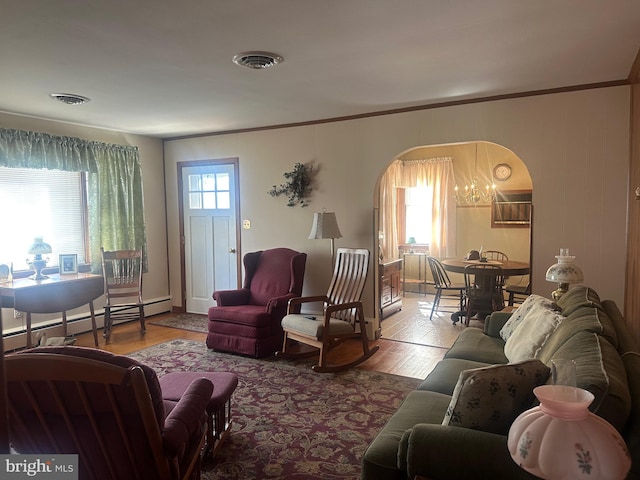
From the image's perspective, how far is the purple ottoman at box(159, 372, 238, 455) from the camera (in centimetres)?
235

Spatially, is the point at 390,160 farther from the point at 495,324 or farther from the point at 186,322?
the point at 186,322

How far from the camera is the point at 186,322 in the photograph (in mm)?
5637

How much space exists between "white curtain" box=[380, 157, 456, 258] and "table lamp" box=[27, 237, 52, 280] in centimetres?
469

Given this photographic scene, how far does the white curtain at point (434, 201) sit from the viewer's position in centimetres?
749

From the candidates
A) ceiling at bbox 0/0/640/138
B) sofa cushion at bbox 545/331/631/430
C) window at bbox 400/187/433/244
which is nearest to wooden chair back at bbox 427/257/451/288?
window at bbox 400/187/433/244

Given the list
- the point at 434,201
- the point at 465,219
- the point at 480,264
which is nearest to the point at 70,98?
the point at 480,264

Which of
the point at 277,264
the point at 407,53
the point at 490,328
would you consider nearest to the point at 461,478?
the point at 490,328

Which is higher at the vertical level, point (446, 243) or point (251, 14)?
point (251, 14)

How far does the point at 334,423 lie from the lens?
2.92 metres

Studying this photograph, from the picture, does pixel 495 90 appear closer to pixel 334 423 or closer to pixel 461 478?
pixel 334 423

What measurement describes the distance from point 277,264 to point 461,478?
3.57 metres

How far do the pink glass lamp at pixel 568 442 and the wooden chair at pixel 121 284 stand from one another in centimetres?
470

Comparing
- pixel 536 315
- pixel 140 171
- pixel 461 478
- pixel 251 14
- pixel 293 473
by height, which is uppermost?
pixel 251 14

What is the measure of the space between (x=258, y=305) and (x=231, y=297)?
0.97 feet
